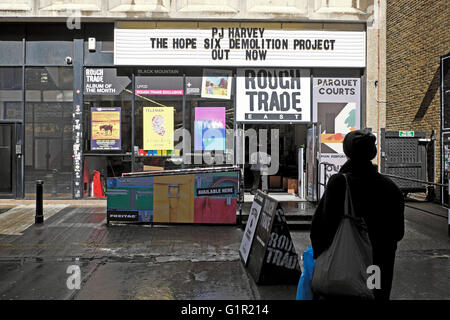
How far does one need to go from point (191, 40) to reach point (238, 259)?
7851mm

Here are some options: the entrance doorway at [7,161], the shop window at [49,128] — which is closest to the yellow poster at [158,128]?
the shop window at [49,128]

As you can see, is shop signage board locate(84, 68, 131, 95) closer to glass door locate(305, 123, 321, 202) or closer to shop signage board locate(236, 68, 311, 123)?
shop signage board locate(236, 68, 311, 123)

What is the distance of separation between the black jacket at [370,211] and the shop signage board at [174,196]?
6.45m

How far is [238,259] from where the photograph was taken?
6.98 m

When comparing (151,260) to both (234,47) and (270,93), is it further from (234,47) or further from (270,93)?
(234,47)

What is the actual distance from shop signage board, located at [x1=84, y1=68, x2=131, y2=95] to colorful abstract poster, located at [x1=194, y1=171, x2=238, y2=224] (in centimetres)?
500

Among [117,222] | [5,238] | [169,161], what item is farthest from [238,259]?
[169,161]

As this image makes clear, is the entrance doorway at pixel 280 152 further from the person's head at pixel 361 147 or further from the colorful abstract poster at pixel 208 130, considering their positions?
the person's head at pixel 361 147

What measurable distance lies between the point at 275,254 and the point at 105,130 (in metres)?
8.71

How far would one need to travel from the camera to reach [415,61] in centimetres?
1425

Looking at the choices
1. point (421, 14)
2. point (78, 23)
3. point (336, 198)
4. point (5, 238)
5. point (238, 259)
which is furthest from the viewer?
point (421, 14)

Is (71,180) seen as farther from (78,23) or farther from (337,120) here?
(337,120)

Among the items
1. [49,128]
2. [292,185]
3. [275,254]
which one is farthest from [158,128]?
[275,254]

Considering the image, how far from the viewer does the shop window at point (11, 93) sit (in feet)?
42.5
